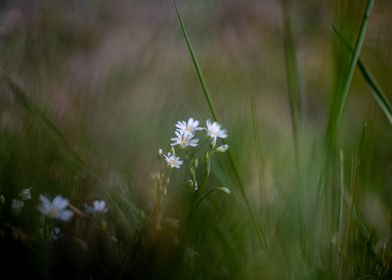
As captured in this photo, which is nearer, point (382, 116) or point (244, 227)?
point (244, 227)

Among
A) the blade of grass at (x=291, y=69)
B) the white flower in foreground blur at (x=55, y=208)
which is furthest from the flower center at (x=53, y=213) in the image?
the blade of grass at (x=291, y=69)

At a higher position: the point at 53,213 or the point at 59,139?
the point at 59,139

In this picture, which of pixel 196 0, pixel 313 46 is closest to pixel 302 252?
pixel 196 0

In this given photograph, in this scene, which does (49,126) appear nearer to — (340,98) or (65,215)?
(65,215)

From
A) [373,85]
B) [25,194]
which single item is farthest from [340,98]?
[25,194]

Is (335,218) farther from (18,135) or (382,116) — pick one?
(18,135)

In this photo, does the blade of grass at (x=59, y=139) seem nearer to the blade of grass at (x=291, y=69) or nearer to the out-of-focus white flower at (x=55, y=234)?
the out-of-focus white flower at (x=55, y=234)
